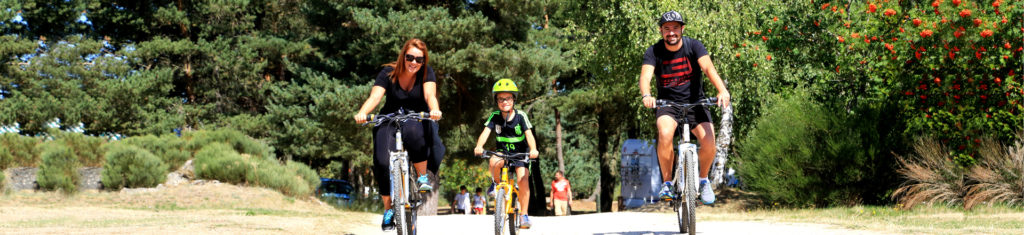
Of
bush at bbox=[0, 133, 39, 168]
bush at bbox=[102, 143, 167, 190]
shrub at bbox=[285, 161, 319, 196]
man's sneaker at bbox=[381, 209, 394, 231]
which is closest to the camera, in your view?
man's sneaker at bbox=[381, 209, 394, 231]

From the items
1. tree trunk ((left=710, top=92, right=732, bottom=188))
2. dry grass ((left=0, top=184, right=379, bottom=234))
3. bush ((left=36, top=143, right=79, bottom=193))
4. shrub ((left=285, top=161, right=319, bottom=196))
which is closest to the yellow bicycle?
dry grass ((left=0, top=184, right=379, bottom=234))

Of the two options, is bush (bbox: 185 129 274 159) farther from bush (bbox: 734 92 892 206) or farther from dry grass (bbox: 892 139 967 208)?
dry grass (bbox: 892 139 967 208)

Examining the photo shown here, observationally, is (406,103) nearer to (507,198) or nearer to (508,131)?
(507,198)

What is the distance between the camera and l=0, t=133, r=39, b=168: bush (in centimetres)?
1838

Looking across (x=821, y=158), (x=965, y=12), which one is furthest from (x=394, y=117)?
(x=821, y=158)

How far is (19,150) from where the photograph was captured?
18.8 m

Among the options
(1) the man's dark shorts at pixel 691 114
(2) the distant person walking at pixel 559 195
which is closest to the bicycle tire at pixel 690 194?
(1) the man's dark shorts at pixel 691 114

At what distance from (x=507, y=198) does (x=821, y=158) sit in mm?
8484

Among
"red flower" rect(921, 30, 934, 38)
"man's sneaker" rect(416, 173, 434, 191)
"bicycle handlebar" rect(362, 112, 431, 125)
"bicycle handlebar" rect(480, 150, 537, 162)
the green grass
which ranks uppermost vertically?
"red flower" rect(921, 30, 934, 38)

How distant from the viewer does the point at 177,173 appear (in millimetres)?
19656

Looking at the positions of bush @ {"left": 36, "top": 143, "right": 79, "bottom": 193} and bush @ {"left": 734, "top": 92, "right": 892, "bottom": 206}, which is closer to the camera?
bush @ {"left": 734, "top": 92, "right": 892, "bottom": 206}

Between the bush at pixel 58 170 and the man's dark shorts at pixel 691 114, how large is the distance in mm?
14167

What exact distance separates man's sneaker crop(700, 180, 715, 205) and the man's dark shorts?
1.68 ft

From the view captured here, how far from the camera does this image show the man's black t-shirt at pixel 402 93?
7449 mm
